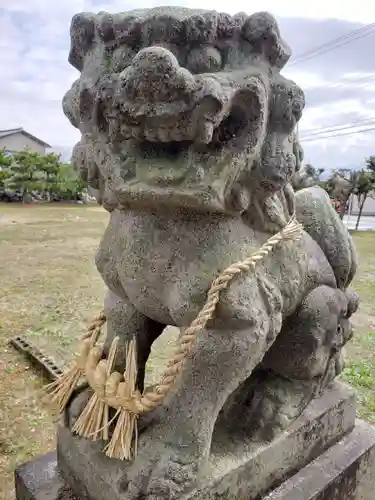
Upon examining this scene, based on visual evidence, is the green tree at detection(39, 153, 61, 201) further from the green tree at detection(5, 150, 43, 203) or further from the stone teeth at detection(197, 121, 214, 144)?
the stone teeth at detection(197, 121, 214, 144)

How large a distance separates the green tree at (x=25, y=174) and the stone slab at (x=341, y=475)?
12703 millimetres

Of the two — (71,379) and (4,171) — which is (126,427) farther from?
(4,171)

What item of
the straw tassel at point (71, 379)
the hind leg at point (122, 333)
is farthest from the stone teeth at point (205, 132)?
the straw tassel at point (71, 379)

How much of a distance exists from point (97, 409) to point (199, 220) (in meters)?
0.40

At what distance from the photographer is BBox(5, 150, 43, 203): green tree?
41.9 feet

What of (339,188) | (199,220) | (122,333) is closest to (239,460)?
(122,333)

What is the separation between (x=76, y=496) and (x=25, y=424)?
943 millimetres

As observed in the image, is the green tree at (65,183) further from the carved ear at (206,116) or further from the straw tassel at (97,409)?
the carved ear at (206,116)

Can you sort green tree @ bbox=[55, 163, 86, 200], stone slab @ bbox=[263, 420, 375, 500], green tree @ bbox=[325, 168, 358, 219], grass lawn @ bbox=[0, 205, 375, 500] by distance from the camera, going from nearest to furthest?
stone slab @ bbox=[263, 420, 375, 500]
grass lawn @ bbox=[0, 205, 375, 500]
green tree @ bbox=[325, 168, 358, 219]
green tree @ bbox=[55, 163, 86, 200]

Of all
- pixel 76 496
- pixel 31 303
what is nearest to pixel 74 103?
pixel 76 496

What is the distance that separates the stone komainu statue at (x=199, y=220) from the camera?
2.17 feet

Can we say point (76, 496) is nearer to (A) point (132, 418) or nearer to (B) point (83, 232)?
(A) point (132, 418)

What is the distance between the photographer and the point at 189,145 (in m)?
0.70

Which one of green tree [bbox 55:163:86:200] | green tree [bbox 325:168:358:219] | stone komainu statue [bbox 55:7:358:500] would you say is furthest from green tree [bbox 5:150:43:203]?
stone komainu statue [bbox 55:7:358:500]
